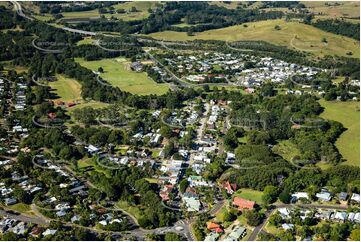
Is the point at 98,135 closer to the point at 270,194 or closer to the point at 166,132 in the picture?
the point at 166,132

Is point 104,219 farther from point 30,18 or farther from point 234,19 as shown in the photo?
point 234,19

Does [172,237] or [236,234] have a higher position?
[172,237]

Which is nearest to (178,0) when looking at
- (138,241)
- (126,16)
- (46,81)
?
(126,16)

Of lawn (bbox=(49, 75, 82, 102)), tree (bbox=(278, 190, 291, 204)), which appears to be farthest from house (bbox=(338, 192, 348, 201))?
lawn (bbox=(49, 75, 82, 102))

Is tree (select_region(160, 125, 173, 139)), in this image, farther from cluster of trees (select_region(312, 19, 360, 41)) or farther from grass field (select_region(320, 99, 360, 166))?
cluster of trees (select_region(312, 19, 360, 41))

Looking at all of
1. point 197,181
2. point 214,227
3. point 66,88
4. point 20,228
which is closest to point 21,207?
point 20,228
